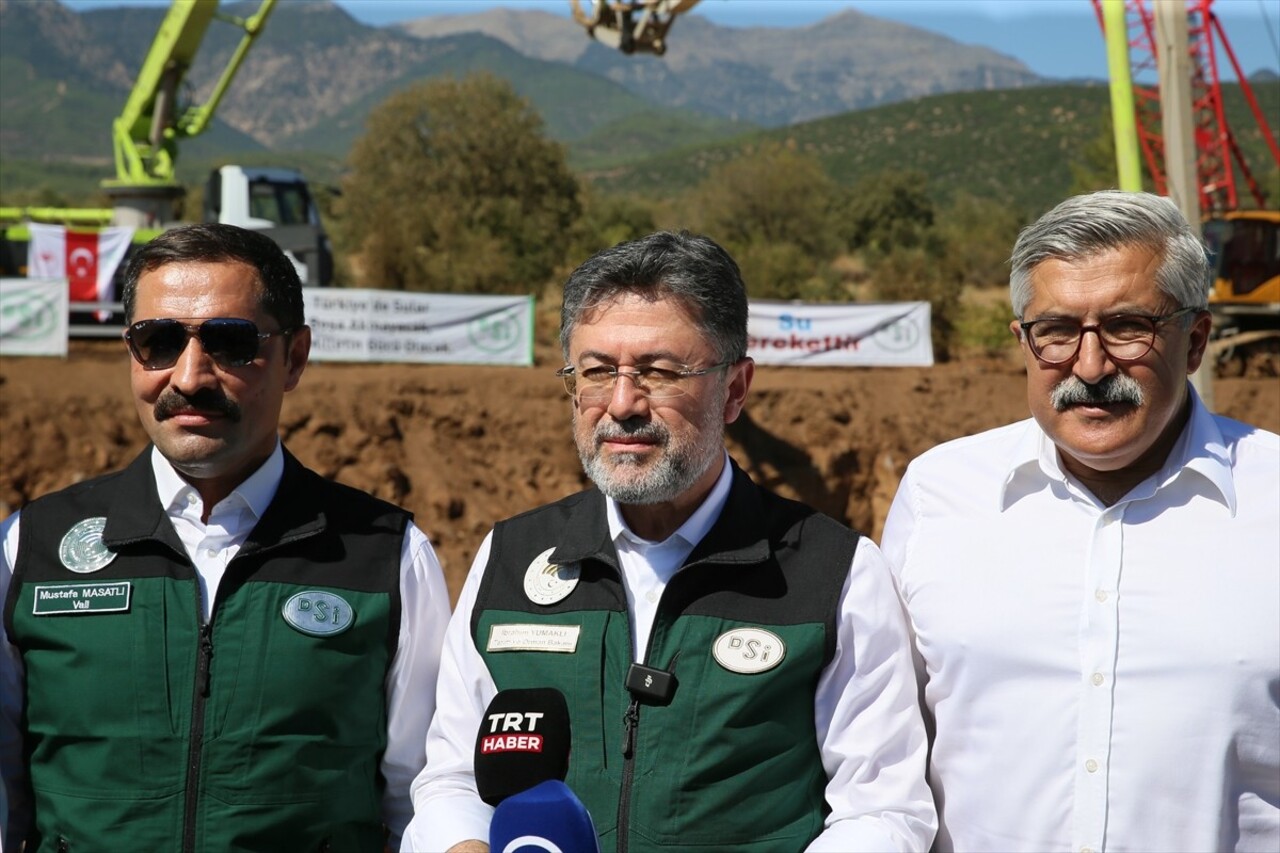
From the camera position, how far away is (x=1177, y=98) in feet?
39.1

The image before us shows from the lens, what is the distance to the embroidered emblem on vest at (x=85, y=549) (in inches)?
123

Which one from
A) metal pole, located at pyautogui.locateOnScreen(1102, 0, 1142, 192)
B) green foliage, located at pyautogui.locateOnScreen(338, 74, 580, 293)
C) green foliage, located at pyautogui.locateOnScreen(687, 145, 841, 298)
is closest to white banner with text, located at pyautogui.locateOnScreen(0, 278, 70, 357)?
green foliage, located at pyautogui.locateOnScreen(338, 74, 580, 293)

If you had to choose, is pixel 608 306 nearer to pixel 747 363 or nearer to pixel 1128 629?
pixel 747 363

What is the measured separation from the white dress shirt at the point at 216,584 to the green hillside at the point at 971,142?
7079cm

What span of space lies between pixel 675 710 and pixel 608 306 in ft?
2.92

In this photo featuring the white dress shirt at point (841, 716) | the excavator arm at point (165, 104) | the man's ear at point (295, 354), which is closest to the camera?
the white dress shirt at point (841, 716)

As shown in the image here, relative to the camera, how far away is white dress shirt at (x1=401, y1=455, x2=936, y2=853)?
2.79m

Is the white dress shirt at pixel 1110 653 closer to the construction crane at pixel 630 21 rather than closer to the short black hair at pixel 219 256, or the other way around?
the short black hair at pixel 219 256

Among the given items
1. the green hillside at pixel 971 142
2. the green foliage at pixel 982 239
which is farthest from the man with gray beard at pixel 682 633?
the green hillside at pixel 971 142

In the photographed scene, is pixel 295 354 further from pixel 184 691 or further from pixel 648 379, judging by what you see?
pixel 648 379

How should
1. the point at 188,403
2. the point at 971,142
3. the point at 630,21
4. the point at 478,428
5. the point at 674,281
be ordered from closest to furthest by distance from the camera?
the point at 674,281 → the point at 188,403 → the point at 630,21 → the point at 478,428 → the point at 971,142

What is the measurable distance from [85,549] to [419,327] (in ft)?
51.1

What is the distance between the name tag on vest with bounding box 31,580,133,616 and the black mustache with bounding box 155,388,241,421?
414 millimetres

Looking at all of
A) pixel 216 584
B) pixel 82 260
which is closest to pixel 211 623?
pixel 216 584
